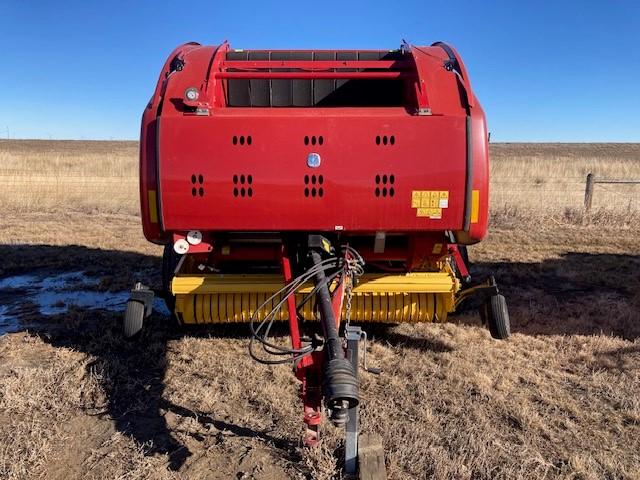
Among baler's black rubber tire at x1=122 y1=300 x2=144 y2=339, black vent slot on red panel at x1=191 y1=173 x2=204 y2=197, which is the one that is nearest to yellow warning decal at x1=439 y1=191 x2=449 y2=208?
black vent slot on red panel at x1=191 y1=173 x2=204 y2=197

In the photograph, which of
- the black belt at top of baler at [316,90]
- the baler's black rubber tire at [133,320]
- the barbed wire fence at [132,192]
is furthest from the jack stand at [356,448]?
the barbed wire fence at [132,192]

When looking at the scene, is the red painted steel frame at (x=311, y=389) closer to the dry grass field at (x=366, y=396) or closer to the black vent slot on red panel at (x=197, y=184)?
the dry grass field at (x=366, y=396)

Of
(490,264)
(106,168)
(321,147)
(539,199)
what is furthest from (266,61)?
(106,168)

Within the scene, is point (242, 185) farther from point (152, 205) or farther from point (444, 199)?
point (444, 199)

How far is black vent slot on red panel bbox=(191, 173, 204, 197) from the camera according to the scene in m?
3.02

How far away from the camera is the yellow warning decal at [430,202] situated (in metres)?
3.06

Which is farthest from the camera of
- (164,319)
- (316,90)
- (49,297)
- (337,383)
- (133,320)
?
(49,297)

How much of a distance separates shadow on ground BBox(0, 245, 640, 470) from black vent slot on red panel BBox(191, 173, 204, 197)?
51.4 inches

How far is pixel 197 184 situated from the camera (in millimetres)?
3031

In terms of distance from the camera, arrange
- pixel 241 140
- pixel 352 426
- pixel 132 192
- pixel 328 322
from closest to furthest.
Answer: pixel 328 322
pixel 352 426
pixel 241 140
pixel 132 192

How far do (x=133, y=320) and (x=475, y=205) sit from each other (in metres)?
2.40

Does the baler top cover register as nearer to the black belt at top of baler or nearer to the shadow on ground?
the black belt at top of baler

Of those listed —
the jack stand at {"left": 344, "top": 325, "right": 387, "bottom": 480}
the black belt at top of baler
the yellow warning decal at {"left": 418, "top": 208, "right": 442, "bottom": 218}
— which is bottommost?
the jack stand at {"left": 344, "top": 325, "right": 387, "bottom": 480}

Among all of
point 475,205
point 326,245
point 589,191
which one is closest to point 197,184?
point 326,245
